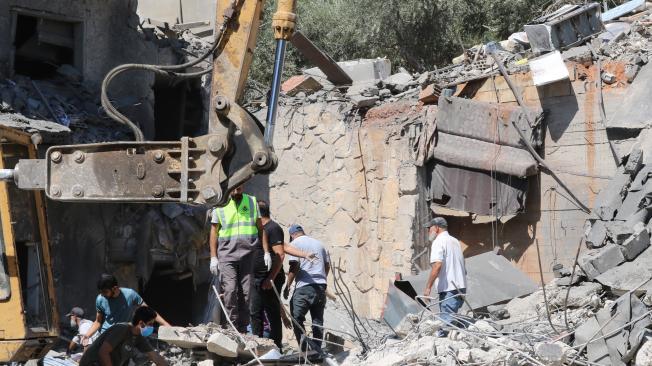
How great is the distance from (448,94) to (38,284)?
23.8ft

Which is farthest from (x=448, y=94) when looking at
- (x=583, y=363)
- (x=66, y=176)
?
(x=66, y=176)

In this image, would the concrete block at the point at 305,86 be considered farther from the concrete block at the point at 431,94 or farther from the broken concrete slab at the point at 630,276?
the broken concrete slab at the point at 630,276

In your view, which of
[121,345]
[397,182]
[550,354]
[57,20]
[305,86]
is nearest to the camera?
[550,354]

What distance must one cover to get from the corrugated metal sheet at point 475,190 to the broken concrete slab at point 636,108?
1412 millimetres

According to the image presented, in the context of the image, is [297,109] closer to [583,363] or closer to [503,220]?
[503,220]

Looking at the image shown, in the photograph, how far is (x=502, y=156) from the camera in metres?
13.9

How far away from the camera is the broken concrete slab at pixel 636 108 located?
501 inches

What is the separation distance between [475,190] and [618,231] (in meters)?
3.52

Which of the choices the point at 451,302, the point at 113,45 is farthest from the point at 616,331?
the point at 113,45

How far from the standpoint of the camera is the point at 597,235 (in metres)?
11.4

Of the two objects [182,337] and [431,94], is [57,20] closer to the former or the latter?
[431,94]

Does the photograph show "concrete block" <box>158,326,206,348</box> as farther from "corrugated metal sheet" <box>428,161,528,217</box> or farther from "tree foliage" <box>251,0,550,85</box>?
"tree foliage" <box>251,0,550,85</box>

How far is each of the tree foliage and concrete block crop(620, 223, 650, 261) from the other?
10598 millimetres

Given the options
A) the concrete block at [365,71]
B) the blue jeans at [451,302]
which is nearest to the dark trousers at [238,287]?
the blue jeans at [451,302]
